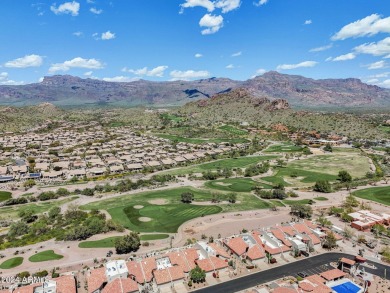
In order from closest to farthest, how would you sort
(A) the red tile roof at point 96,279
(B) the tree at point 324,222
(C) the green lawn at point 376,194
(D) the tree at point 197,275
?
(A) the red tile roof at point 96,279 < (D) the tree at point 197,275 < (B) the tree at point 324,222 < (C) the green lawn at point 376,194

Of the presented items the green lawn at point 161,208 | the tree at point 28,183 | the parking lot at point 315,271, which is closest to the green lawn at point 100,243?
the green lawn at point 161,208

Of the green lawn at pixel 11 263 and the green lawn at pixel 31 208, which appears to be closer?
the green lawn at pixel 11 263

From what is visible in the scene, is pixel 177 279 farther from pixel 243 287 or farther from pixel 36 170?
pixel 36 170

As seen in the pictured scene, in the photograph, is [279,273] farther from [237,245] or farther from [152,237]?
[152,237]

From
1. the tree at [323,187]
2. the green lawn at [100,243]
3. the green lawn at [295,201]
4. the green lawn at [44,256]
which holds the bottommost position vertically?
the green lawn at [44,256]

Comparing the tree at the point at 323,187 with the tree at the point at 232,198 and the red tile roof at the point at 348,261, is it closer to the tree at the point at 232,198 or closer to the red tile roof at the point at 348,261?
the tree at the point at 232,198

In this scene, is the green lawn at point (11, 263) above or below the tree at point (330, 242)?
below

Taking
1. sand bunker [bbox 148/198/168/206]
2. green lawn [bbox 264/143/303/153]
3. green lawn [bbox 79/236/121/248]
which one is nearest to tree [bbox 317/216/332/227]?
sand bunker [bbox 148/198/168/206]

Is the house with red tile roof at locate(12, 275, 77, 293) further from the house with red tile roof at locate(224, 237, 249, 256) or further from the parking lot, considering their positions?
the parking lot
